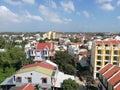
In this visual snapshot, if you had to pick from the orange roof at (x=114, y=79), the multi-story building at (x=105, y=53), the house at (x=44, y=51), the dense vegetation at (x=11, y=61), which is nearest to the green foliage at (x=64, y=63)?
the multi-story building at (x=105, y=53)

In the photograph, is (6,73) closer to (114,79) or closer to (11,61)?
(11,61)

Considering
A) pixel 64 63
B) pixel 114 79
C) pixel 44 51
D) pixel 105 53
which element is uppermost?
pixel 114 79

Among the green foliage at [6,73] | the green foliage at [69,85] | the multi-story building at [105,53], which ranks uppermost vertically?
the multi-story building at [105,53]

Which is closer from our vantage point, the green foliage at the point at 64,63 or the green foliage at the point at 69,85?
the green foliage at the point at 69,85

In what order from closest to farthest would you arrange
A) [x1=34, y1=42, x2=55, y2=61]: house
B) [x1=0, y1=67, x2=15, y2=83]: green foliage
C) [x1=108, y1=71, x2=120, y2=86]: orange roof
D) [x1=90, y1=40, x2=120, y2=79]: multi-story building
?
[x1=108, y1=71, x2=120, y2=86]: orange roof < [x1=0, y1=67, x2=15, y2=83]: green foliage < [x1=90, y1=40, x2=120, y2=79]: multi-story building < [x1=34, y1=42, x2=55, y2=61]: house

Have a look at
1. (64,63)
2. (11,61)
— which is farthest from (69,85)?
(11,61)

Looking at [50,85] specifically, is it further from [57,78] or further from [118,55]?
[118,55]

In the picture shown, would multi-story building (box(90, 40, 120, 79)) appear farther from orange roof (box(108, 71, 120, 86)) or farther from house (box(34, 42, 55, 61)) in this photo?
orange roof (box(108, 71, 120, 86))

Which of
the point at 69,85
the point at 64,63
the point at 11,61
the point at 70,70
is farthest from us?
the point at 64,63

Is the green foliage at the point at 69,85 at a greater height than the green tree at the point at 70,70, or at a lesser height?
greater

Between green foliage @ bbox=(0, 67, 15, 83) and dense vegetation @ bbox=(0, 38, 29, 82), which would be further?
dense vegetation @ bbox=(0, 38, 29, 82)

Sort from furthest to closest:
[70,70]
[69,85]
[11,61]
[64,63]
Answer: [64,63], [11,61], [70,70], [69,85]

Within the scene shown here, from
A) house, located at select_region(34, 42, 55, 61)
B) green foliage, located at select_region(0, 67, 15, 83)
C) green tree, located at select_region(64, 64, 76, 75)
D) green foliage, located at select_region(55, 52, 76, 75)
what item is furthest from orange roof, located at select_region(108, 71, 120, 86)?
house, located at select_region(34, 42, 55, 61)

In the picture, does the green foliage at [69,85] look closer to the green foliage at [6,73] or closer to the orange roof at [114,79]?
the orange roof at [114,79]
